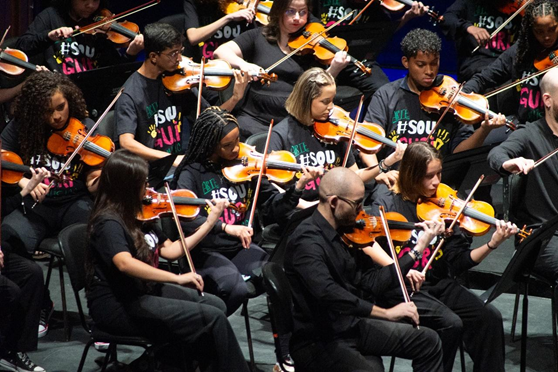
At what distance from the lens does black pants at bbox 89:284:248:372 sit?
3311 millimetres

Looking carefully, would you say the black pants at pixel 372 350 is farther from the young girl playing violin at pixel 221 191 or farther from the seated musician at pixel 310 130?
the seated musician at pixel 310 130

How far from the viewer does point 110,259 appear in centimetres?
325

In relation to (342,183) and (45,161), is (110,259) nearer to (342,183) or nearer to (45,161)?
(342,183)

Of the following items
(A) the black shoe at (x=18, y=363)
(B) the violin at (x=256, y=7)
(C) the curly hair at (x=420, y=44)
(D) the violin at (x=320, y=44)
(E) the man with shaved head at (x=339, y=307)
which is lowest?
(A) the black shoe at (x=18, y=363)

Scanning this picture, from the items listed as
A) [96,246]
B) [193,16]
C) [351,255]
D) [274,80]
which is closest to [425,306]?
[351,255]

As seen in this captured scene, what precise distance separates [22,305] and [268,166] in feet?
4.54

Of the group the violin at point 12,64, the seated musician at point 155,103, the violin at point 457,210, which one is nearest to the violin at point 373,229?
the violin at point 457,210

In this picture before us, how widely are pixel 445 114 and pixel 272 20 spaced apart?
1.25 m

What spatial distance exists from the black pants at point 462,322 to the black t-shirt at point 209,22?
2.46 meters

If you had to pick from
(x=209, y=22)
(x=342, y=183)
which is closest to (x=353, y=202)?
(x=342, y=183)

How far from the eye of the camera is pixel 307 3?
5102 mm

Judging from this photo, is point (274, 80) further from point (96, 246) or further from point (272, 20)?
point (96, 246)

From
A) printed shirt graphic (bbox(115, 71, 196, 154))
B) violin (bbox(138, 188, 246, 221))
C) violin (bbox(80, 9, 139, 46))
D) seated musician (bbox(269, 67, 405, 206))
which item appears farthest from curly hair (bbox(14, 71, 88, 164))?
seated musician (bbox(269, 67, 405, 206))

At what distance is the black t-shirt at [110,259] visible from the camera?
325 cm
